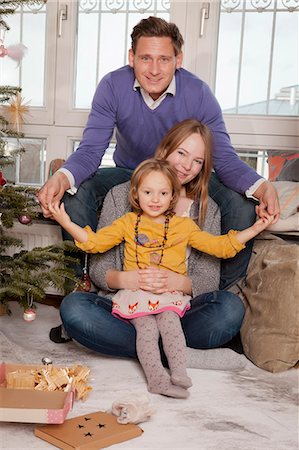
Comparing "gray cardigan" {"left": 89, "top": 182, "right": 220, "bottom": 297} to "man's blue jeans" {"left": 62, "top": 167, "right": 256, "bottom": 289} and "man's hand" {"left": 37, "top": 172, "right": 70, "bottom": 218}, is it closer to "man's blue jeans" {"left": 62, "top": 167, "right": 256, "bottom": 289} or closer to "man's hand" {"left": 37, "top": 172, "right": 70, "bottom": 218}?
"man's blue jeans" {"left": 62, "top": 167, "right": 256, "bottom": 289}

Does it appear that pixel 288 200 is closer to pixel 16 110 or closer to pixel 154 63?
pixel 154 63

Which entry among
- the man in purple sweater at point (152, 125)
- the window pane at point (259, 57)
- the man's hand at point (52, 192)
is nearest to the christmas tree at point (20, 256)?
the man in purple sweater at point (152, 125)

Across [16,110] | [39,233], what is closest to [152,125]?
[39,233]

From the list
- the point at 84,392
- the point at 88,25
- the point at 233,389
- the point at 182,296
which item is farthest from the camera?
the point at 88,25

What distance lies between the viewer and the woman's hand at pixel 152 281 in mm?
2164

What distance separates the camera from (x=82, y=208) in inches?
93.4

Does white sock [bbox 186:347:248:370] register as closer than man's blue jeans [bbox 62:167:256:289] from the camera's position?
Yes

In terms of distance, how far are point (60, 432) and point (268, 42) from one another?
7.77ft

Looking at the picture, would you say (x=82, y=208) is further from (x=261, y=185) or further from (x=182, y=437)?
(x=182, y=437)

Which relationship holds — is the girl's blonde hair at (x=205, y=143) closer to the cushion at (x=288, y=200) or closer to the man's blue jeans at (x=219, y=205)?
the man's blue jeans at (x=219, y=205)

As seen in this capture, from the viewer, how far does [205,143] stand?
7.57ft

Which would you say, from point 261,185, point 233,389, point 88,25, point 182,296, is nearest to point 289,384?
point 233,389

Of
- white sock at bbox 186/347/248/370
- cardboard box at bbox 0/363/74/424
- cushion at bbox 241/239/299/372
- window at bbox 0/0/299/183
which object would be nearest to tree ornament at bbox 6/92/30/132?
window at bbox 0/0/299/183

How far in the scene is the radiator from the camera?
10.8 feet
